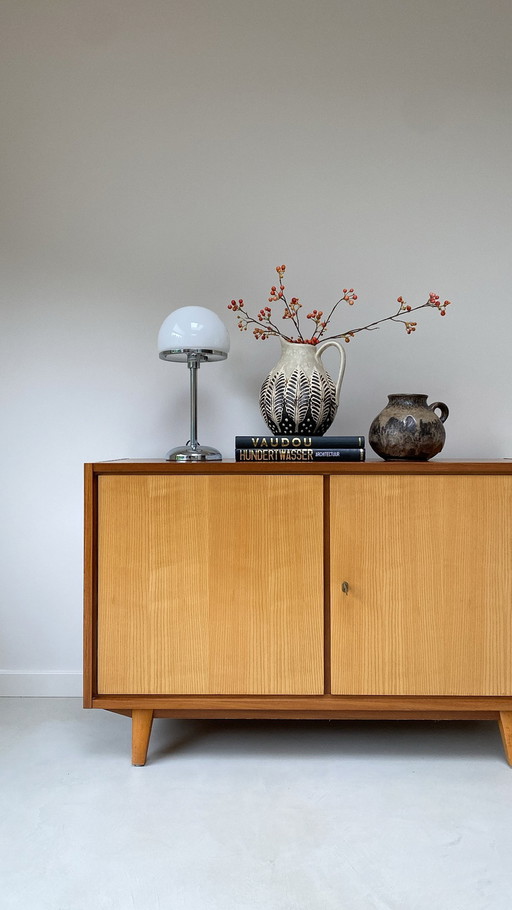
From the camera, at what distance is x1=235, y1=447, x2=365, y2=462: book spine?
4.87 ft

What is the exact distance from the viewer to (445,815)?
4.15 feet

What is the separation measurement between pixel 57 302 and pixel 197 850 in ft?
5.05

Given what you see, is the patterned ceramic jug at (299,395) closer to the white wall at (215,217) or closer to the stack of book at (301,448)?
the stack of book at (301,448)

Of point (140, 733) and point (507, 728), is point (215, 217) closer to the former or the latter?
point (140, 733)

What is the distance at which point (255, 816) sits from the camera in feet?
4.14

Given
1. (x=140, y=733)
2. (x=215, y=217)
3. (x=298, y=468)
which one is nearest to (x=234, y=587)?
(x=298, y=468)

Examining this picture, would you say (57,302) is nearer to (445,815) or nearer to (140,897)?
(140,897)

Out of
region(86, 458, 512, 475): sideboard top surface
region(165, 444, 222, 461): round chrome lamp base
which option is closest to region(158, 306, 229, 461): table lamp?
region(165, 444, 222, 461): round chrome lamp base

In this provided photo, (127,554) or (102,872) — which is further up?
(127,554)

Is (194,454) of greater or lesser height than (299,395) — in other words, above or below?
below

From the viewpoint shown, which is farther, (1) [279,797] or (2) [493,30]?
(2) [493,30]

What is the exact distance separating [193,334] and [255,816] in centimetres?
111

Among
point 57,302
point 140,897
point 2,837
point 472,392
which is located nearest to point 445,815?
point 140,897

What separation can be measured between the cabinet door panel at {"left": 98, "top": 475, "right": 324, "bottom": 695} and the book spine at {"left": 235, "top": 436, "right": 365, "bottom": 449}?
0.10 metres
